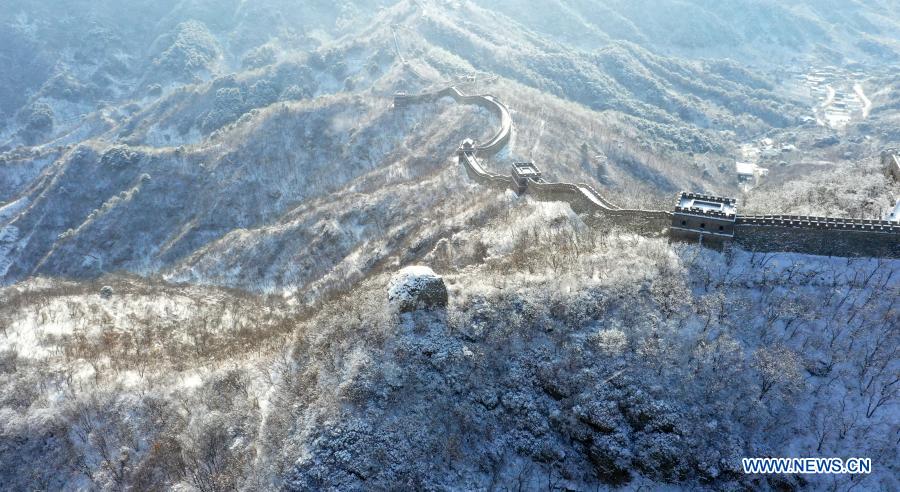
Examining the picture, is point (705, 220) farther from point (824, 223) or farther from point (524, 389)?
point (524, 389)

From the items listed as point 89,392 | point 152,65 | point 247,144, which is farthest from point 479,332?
point 152,65

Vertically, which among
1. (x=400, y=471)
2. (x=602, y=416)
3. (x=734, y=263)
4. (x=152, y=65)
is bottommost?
(x=152, y=65)

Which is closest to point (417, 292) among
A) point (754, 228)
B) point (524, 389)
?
point (524, 389)

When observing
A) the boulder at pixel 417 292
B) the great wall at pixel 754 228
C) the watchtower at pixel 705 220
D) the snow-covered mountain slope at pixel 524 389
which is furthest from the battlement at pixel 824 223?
the boulder at pixel 417 292

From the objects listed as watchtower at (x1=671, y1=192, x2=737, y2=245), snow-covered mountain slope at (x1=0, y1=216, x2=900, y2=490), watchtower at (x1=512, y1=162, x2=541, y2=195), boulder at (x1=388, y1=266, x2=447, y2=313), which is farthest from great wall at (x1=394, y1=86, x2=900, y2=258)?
boulder at (x1=388, y1=266, x2=447, y2=313)

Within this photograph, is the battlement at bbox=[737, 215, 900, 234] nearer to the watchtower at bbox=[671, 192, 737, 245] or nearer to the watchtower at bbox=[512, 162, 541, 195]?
the watchtower at bbox=[671, 192, 737, 245]

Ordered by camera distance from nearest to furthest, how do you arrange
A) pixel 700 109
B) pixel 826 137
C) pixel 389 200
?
1. pixel 389 200
2. pixel 826 137
3. pixel 700 109

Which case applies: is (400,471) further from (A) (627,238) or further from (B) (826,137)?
(B) (826,137)
